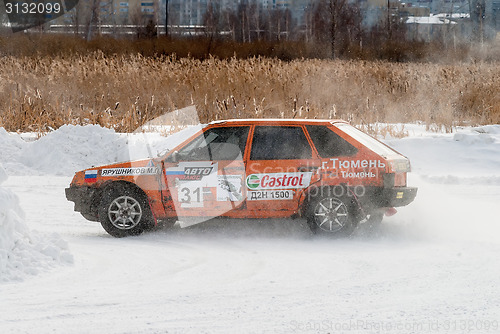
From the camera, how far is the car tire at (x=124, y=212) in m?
9.15

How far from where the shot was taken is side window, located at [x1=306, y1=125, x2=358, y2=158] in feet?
29.6

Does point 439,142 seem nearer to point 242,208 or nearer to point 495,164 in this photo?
point 495,164

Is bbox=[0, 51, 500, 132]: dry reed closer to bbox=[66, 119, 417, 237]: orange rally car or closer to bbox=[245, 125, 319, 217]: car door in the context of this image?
bbox=[66, 119, 417, 237]: orange rally car

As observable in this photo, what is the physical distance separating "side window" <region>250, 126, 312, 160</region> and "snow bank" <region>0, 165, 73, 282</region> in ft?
8.33

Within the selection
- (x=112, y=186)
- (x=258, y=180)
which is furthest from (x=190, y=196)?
(x=112, y=186)

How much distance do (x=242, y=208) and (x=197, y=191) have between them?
1.85 ft

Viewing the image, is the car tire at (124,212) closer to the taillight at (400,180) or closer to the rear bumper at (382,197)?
the rear bumper at (382,197)

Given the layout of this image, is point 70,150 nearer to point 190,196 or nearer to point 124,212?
point 124,212

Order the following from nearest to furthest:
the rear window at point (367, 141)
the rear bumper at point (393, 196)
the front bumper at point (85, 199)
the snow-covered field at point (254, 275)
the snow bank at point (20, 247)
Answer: the snow-covered field at point (254, 275) < the snow bank at point (20, 247) < the rear bumper at point (393, 196) < the rear window at point (367, 141) < the front bumper at point (85, 199)

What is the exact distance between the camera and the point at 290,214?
8.99 m

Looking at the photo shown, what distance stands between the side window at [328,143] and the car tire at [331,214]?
534 millimetres

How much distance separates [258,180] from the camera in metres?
9.00

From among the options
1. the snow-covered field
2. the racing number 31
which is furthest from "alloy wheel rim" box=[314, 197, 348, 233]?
the racing number 31

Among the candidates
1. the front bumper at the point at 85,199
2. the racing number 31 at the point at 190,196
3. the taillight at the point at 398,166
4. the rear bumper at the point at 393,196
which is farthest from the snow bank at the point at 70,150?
the rear bumper at the point at 393,196
